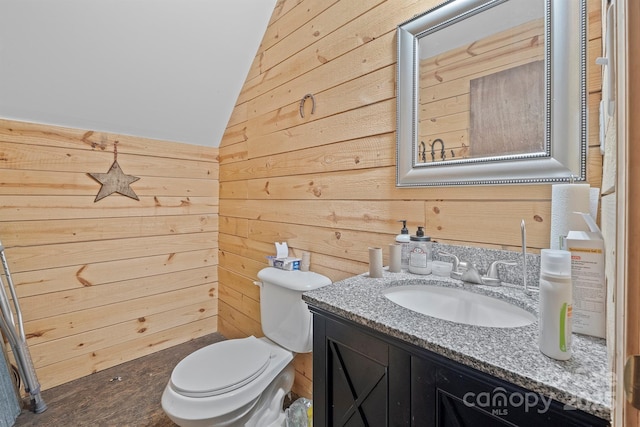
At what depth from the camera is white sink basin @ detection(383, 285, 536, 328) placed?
841 millimetres

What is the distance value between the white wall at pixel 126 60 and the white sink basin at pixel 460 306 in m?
1.80

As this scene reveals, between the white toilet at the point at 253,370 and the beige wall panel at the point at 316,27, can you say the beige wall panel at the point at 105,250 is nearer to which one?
the white toilet at the point at 253,370

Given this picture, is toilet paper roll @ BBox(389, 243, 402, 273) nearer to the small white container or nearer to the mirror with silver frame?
the small white container

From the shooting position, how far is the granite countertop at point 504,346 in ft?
1.54

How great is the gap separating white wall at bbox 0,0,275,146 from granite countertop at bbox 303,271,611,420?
1716mm

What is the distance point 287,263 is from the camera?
1619mm

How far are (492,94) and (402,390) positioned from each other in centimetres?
94

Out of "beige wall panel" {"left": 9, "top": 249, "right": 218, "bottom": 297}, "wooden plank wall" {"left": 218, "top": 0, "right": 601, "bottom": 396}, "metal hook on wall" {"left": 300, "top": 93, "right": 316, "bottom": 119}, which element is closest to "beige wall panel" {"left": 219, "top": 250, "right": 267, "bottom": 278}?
"wooden plank wall" {"left": 218, "top": 0, "right": 601, "bottom": 396}

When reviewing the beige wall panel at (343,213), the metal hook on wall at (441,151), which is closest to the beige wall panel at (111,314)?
the beige wall panel at (343,213)

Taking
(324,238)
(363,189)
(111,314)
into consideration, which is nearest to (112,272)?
(111,314)

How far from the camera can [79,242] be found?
187 centimetres

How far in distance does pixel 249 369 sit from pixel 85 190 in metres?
1.56

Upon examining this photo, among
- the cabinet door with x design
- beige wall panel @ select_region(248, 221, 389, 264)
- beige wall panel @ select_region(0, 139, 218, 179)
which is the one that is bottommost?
the cabinet door with x design

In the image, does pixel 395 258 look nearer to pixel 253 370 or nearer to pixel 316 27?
pixel 253 370
